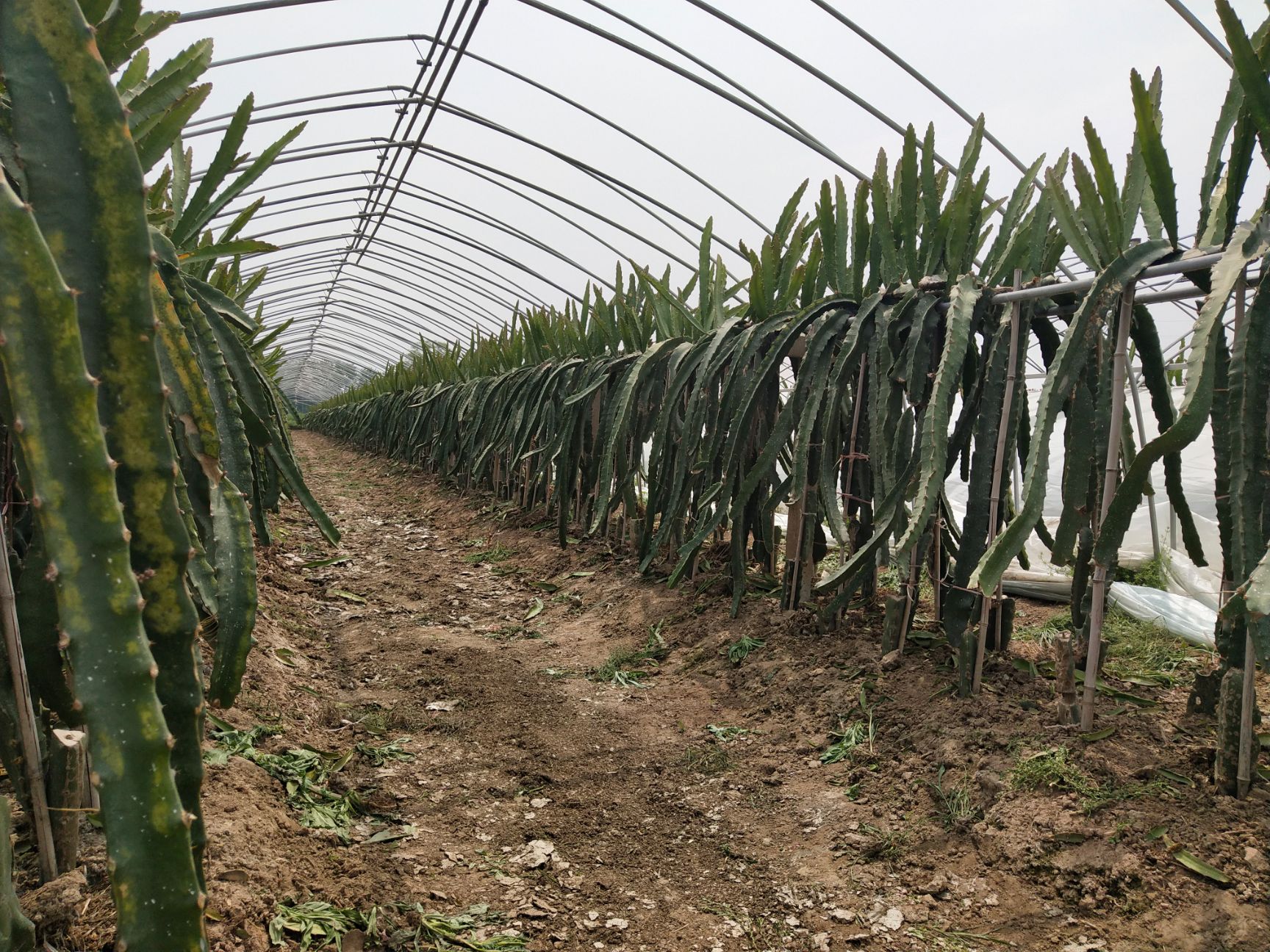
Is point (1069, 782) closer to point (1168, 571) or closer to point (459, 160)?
point (1168, 571)

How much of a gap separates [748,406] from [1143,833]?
1849mm

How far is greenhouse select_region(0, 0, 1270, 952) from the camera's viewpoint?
3.25 feet

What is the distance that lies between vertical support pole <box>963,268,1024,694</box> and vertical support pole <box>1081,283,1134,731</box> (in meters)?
0.31

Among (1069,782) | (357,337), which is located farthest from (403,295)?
(1069,782)

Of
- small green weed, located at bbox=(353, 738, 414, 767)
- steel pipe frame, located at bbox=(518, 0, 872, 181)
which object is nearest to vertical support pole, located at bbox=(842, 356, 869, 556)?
small green weed, located at bbox=(353, 738, 414, 767)

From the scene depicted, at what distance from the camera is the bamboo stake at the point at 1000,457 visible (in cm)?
237

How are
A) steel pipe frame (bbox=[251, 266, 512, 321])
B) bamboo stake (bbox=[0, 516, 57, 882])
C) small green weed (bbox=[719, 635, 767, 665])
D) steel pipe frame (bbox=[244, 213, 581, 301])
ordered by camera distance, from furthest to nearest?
steel pipe frame (bbox=[251, 266, 512, 321]) < steel pipe frame (bbox=[244, 213, 581, 301]) < small green weed (bbox=[719, 635, 767, 665]) < bamboo stake (bbox=[0, 516, 57, 882])

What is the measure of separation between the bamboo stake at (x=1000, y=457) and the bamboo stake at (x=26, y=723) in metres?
2.14

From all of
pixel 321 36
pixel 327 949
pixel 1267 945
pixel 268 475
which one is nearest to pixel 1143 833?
pixel 1267 945

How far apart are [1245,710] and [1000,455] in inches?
33.5

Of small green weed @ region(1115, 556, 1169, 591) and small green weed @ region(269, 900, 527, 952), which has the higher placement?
small green weed @ region(1115, 556, 1169, 591)

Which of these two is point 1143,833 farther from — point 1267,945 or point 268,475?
point 268,475

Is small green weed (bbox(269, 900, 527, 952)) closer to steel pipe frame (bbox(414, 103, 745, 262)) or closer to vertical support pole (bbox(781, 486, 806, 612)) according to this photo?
vertical support pole (bbox(781, 486, 806, 612))

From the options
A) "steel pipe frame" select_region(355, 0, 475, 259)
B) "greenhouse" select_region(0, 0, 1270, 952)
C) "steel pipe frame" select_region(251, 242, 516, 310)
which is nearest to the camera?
"greenhouse" select_region(0, 0, 1270, 952)
